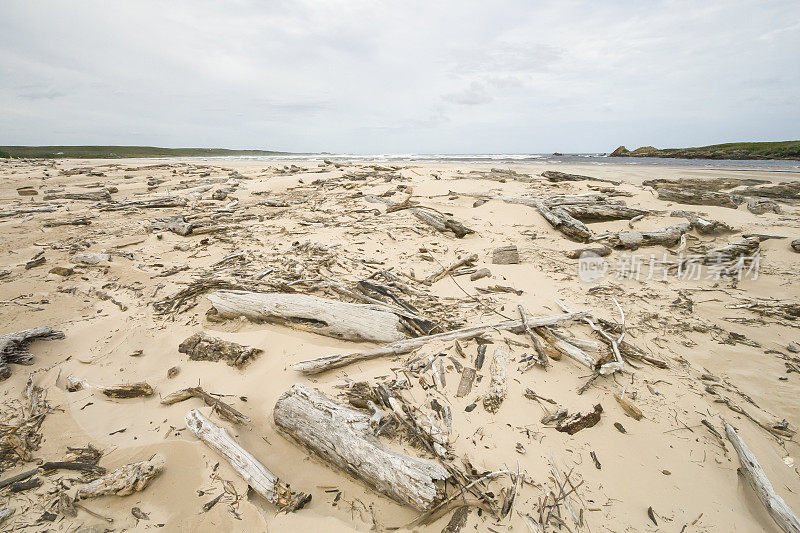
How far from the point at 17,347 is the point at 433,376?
4.61m

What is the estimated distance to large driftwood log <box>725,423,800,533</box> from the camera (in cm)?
201

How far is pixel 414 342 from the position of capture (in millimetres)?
3475

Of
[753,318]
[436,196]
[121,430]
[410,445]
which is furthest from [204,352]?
[436,196]

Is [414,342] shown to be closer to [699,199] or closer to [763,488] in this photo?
[763,488]

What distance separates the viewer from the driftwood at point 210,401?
272 cm

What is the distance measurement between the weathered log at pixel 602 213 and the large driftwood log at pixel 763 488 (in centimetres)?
629

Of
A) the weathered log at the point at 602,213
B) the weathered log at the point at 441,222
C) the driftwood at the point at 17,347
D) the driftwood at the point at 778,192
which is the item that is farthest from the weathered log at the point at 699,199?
the driftwood at the point at 17,347

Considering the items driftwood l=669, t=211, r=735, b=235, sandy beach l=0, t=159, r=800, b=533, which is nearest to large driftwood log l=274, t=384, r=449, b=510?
sandy beach l=0, t=159, r=800, b=533

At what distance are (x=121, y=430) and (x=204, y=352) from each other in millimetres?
951

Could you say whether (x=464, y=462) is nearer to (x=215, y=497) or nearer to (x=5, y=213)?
(x=215, y=497)

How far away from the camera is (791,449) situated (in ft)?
8.46

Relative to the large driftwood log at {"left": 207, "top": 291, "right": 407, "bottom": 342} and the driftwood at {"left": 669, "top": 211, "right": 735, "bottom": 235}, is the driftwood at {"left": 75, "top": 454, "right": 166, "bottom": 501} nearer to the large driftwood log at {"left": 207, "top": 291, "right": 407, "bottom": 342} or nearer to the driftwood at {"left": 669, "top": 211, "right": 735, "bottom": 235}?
the large driftwood log at {"left": 207, "top": 291, "right": 407, "bottom": 342}

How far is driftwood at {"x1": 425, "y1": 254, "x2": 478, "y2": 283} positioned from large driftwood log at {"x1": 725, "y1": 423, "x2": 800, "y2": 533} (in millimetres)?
3631

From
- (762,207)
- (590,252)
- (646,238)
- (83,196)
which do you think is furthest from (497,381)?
(83,196)
